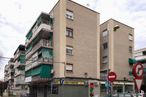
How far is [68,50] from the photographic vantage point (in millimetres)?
33188

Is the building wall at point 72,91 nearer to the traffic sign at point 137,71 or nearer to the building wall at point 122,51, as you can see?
the building wall at point 122,51

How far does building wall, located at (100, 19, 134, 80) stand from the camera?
40.5 metres

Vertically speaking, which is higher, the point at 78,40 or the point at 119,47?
the point at 78,40

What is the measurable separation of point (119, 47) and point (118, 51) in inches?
30.1

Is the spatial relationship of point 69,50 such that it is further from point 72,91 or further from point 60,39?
point 72,91

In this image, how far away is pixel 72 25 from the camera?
34156 mm

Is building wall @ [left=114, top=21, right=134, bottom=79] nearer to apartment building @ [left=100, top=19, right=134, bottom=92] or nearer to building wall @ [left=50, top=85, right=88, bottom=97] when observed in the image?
apartment building @ [left=100, top=19, right=134, bottom=92]

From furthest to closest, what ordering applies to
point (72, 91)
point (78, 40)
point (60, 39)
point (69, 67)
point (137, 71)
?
→ point (78, 40)
point (69, 67)
point (60, 39)
point (72, 91)
point (137, 71)

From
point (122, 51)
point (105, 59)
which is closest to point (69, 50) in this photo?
point (105, 59)

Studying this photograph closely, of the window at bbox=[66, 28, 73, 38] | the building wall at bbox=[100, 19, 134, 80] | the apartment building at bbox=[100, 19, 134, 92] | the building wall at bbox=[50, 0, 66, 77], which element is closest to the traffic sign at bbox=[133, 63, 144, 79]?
the building wall at bbox=[50, 0, 66, 77]

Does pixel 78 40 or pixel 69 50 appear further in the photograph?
pixel 78 40

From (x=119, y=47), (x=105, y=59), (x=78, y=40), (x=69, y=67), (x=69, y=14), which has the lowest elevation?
(x=69, y=67)

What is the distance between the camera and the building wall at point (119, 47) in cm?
4053

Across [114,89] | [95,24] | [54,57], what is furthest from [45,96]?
[95,24]
